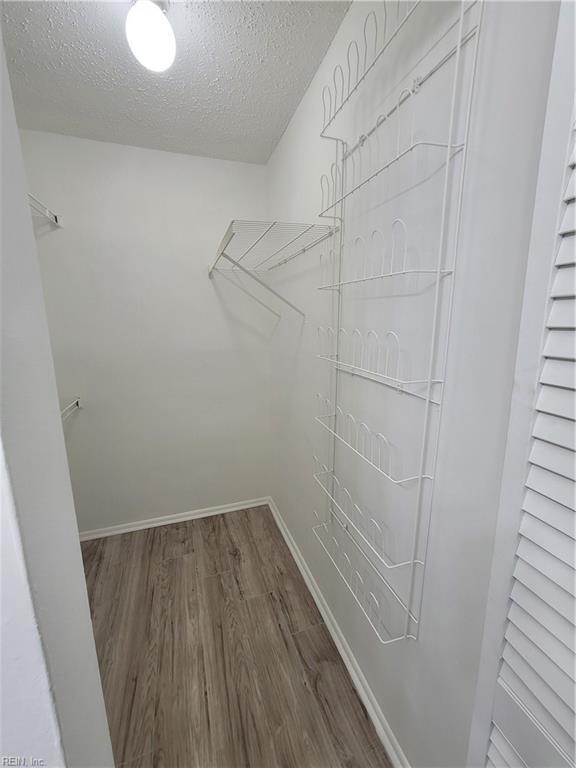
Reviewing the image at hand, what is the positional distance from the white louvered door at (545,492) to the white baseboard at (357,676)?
0.66 metres

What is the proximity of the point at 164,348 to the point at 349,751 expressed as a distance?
6.98 feet

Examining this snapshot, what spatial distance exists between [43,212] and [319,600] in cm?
248

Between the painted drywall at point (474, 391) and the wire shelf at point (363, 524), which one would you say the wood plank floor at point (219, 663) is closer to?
the painted drywall at point (474, 391)

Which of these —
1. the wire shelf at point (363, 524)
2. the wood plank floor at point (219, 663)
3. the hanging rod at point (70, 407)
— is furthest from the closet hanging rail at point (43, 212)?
the wood plank floor at point (219, 663)

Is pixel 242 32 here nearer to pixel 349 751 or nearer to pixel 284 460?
pixel 284 460

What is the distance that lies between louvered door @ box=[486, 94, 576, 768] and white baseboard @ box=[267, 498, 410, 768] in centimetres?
70

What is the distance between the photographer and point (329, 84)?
1.29 m

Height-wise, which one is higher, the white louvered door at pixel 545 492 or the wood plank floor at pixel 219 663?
the white louvered door at pixel 545 492

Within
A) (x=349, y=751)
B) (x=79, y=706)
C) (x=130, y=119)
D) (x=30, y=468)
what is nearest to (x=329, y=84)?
(x=130, y=119)

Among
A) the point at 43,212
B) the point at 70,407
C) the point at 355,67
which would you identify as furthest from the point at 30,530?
the point at 43,212

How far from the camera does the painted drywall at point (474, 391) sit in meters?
0.60

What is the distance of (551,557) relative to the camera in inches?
22.2

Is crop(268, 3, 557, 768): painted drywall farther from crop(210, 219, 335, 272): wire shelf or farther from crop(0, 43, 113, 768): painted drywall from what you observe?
crop(0, 43, 113, 768): painted drywall

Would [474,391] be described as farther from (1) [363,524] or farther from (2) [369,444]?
(1) [363,524]
